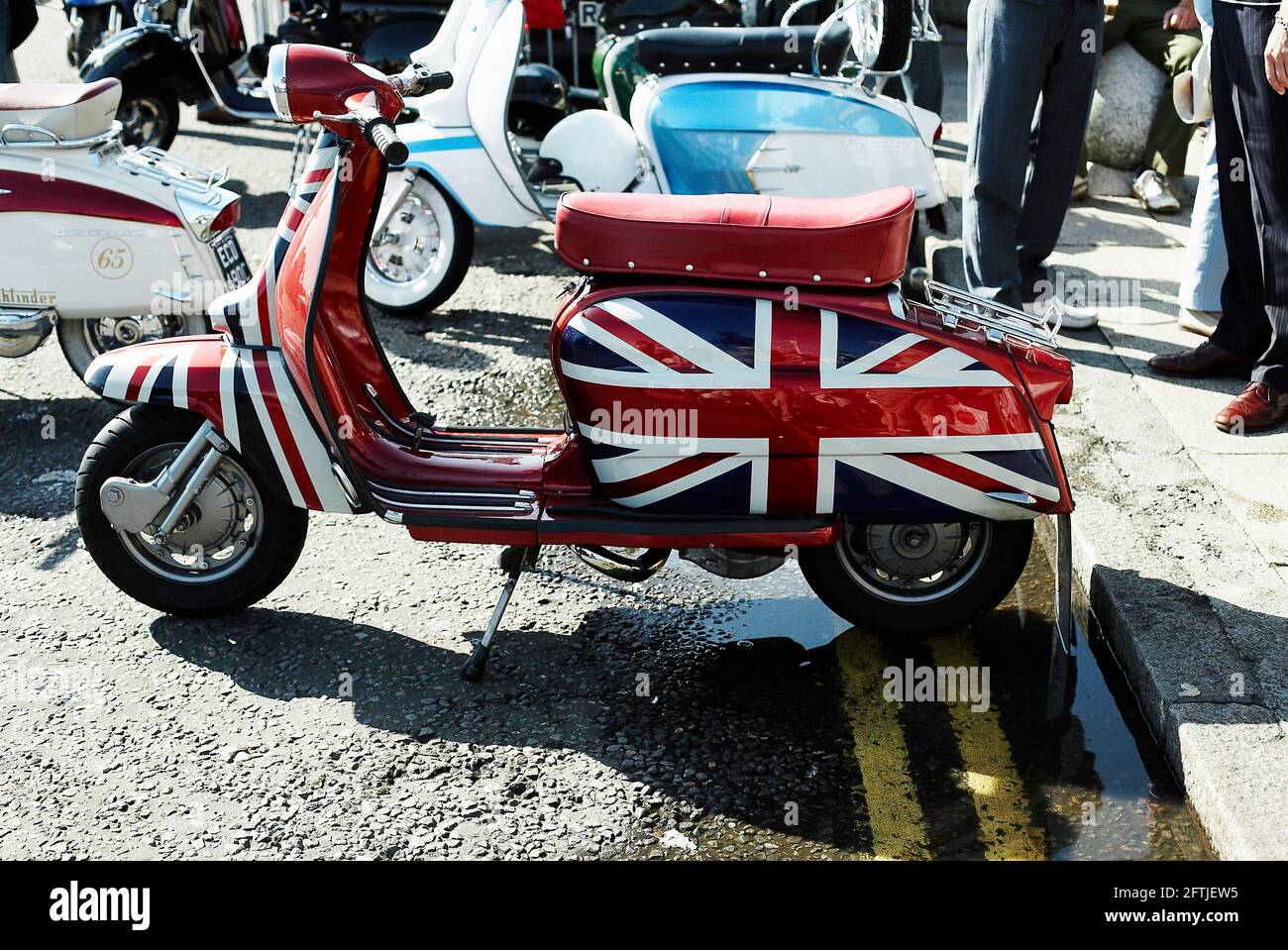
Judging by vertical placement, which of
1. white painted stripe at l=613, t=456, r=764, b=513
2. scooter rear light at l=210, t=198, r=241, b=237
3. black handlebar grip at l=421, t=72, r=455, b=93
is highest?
black handlebar grip at l=421, t=72, r=455, b=93

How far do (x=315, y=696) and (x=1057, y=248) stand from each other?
165 inches

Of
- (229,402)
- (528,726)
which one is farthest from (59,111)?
(528,726)

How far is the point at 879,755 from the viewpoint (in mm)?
3246

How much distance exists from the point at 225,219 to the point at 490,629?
2199 mm

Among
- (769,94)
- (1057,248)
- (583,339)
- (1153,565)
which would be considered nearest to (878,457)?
(583,339)

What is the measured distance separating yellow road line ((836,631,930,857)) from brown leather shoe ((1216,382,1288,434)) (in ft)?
5.42

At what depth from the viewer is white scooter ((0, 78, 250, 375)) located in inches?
187

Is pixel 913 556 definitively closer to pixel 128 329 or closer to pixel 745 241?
pixel 745 241

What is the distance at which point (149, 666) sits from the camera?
3.62m

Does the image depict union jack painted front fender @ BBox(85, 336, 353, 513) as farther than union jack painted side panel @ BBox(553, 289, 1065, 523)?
Yes

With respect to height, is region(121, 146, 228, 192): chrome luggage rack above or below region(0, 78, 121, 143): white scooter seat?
below

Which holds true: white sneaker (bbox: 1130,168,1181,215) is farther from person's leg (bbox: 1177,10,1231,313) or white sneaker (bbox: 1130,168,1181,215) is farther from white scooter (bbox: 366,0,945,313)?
white scooter (bbox: 366,0,945,313)

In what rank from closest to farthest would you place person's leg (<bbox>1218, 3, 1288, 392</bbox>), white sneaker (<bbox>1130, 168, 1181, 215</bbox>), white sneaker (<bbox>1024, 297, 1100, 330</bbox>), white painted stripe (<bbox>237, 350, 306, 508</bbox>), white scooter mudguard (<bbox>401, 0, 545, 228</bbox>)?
white painted stripe (<bbox>237, 350, 306, 508</bbox>) < person's leg (<bbox>1218, 3, 1288, 392</bbox>) < white sneaker (<bbox>1024, 297, 1100, 330</bbox>) < white scooter mudguard (<bbox>401, 0, 545, 228</bbox>) < white sneaker (<bbox>1130, 168, 1181, 215</bbox>)

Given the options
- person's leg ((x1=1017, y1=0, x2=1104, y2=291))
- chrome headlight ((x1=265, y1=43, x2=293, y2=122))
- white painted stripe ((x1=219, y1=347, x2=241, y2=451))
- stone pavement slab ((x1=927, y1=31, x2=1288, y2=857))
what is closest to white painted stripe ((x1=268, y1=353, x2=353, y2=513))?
white painted stripe ((x1=219, y1=347, x2=241, y2=451))
